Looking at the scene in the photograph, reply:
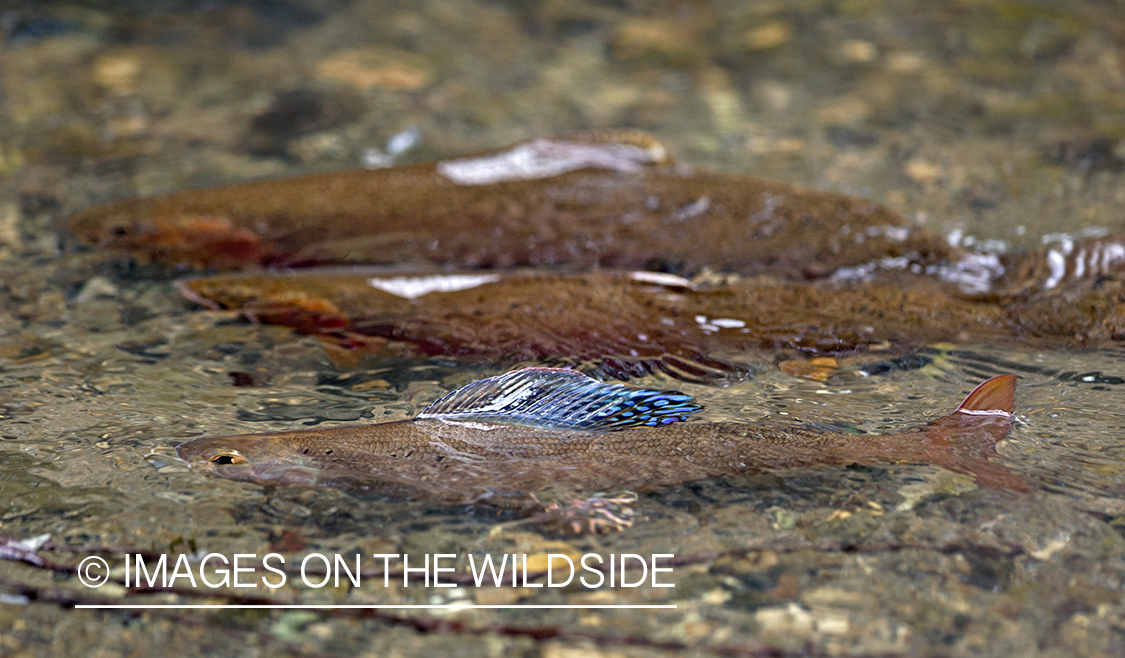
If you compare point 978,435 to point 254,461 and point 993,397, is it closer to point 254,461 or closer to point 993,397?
point 993,397

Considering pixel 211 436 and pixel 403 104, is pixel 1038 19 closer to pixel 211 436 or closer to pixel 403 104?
pixel 403 104

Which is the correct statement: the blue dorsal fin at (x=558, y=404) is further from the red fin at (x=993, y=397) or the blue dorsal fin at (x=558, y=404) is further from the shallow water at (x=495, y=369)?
the red fin at (x=993, y=397)

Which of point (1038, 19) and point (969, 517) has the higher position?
point (1038, 19)

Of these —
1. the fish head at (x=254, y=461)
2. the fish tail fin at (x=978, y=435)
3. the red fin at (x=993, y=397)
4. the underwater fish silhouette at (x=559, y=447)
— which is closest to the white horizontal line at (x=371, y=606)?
the underwater fish silhouette at (x=559, y=447)

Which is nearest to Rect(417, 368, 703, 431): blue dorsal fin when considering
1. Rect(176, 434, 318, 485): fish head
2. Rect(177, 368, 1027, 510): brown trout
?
Rect(177, 368, 1027, 510): brown trout

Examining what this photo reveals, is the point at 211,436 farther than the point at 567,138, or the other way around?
the point at 567,138

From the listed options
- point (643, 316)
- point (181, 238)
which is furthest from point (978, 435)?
point (181, 238)

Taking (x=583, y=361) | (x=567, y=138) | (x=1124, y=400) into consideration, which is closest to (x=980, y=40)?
(x=567, y=138)
